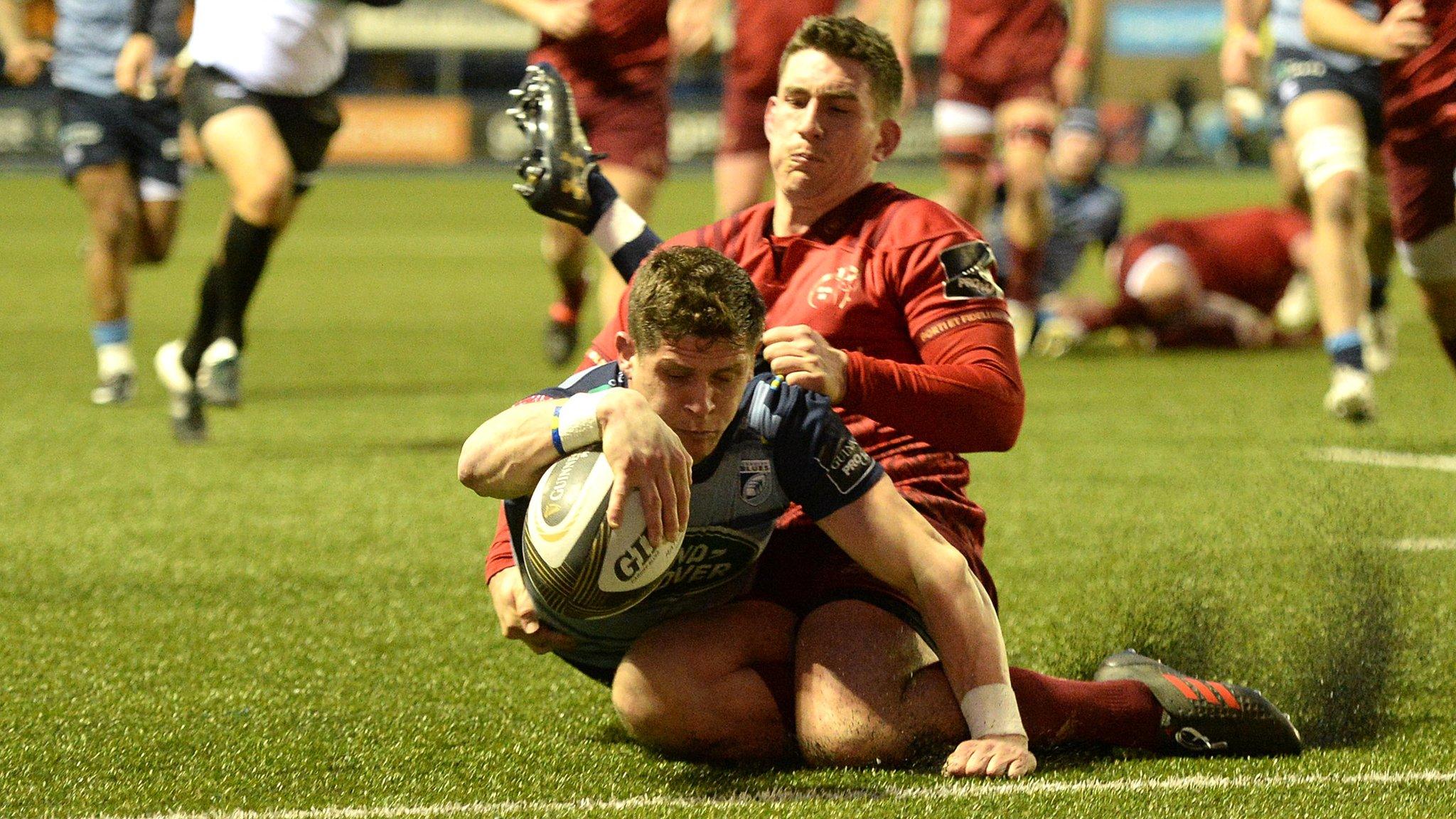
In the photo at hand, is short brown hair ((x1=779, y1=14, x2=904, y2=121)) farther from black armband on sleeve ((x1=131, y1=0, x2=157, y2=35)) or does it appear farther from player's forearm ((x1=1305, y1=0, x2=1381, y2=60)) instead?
black armband on sleeve ((x1=131, y1=0, x2=157, y2=35))

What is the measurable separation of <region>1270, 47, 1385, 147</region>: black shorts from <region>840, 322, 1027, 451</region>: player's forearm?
3681mm

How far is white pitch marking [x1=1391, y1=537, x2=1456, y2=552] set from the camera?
191 inches

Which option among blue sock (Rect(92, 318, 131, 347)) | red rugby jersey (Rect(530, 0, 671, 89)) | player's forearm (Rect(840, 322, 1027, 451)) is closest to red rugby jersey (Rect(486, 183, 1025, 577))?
player's forearm (Rect(840, 322, 1027, 451))

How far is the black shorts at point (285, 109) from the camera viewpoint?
6801 mm

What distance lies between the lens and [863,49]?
3.56 metres

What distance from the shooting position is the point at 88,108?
8.70 metres

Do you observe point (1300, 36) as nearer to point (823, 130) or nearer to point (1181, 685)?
point (823, 130)

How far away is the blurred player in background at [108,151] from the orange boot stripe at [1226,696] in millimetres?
6218

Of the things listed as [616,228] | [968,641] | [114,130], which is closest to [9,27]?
[114,130]

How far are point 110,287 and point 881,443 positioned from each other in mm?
5937

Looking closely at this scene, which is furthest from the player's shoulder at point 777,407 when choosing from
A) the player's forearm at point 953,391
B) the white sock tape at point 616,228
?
the white sock tape at point 616,228

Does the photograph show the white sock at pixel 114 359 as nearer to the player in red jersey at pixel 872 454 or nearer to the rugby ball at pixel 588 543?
the player in red jersey at pixel 872 454

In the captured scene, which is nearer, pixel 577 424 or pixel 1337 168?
pixel 577 424

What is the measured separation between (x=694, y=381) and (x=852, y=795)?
0.70 m
